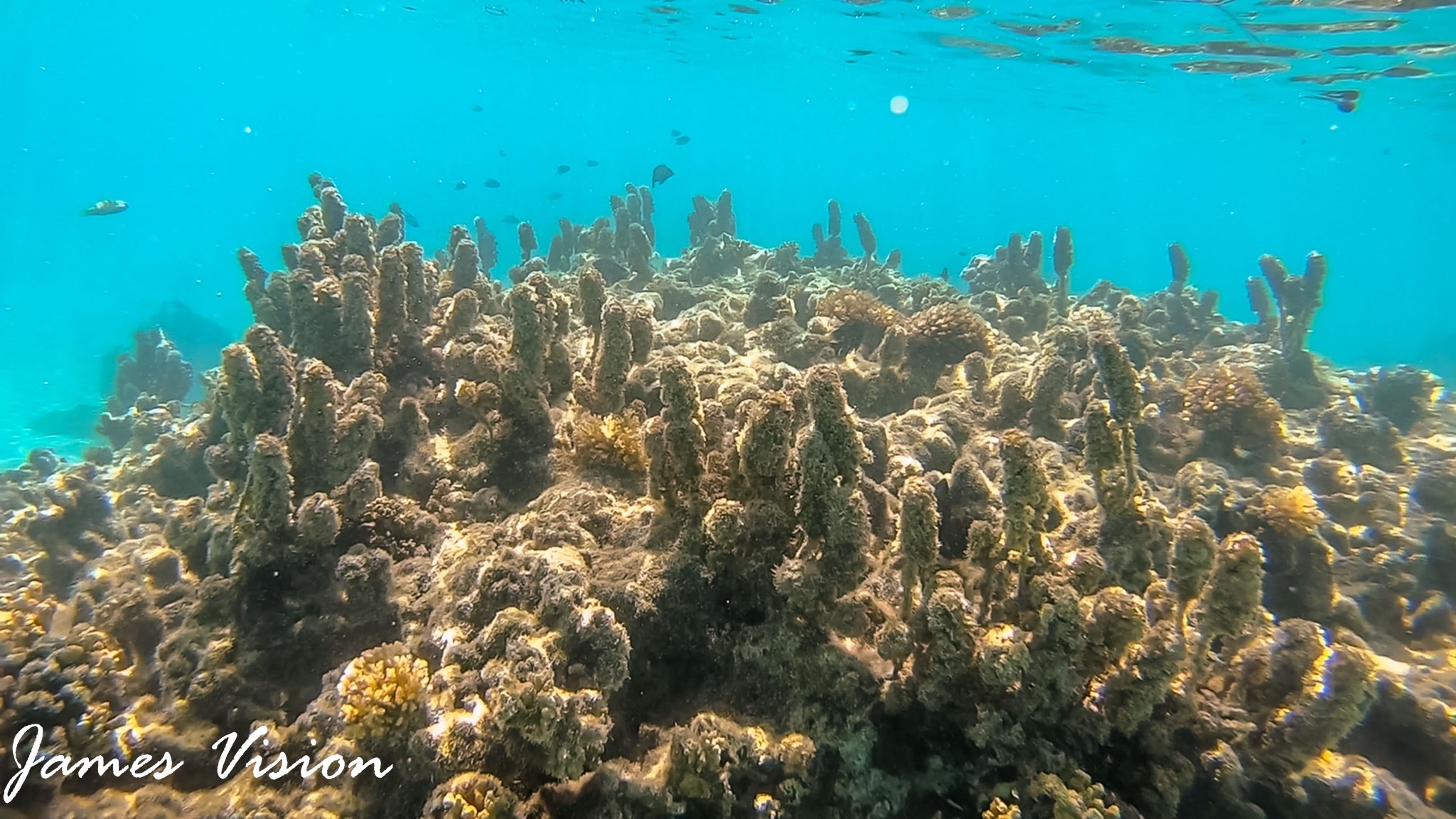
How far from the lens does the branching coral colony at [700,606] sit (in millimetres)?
3535

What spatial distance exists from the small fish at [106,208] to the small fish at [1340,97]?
2947 centimetres

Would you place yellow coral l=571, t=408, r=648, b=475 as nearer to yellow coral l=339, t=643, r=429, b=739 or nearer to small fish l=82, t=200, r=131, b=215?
yellow coral l=339, t=643, r=429, b=739

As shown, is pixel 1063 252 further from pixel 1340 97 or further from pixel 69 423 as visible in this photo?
pixel 69 423

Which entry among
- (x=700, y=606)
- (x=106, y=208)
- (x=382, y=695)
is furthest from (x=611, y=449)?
(x=106, y=208)

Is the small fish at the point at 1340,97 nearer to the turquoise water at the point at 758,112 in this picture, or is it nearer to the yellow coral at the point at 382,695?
the turquoise water at the point at 758,112

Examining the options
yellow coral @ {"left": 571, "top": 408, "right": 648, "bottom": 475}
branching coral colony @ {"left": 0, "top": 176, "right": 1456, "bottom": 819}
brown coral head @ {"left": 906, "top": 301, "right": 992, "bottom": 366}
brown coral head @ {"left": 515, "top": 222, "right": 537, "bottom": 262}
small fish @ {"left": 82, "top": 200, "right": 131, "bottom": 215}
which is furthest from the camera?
brown coral head @ {"left": 515, "top": 222, "right": 537, "bottom": 262}

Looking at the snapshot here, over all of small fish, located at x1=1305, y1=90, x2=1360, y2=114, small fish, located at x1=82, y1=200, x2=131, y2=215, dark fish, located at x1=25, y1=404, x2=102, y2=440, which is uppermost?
small fish, located at x1=82, y1=200, x2=131, y2=215

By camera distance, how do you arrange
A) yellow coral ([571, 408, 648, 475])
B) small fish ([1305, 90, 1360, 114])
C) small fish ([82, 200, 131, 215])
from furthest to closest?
small fish ([1305, 90, 1360, 114]) → small fish ([82, 200, 131, 215]) → yellow coral ([571, 408, 648, 475])

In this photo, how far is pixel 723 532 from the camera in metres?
4.00

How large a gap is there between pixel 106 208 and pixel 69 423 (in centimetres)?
1047

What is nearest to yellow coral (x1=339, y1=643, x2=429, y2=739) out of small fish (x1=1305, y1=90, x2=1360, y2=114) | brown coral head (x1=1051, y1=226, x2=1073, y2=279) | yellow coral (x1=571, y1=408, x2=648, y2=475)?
yellow coral (x1=571, y1=408, x2=648, y2=475)

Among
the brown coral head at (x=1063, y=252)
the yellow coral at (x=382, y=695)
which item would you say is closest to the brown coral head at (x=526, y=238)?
the brown coral head at (x=1063, y=252)

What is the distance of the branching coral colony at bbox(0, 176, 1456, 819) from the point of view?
11.6 ft

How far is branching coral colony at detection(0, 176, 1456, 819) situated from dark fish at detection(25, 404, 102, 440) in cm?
1734
